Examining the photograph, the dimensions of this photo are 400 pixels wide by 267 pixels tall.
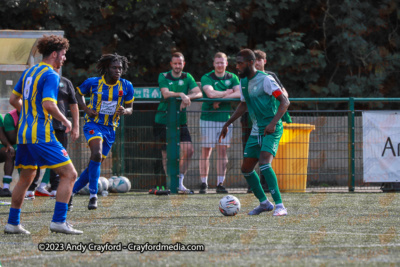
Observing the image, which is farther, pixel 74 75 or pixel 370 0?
pixel 370 0

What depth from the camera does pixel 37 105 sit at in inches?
268

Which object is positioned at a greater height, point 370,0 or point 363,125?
point 370,0

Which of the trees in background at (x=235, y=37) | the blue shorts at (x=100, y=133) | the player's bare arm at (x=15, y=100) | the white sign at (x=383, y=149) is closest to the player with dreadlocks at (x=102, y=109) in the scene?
the blue shorts at (x=100, y=133)

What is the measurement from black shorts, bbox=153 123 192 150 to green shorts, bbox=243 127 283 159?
386 cm

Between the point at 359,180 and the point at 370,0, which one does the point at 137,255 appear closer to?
the point at 359,180

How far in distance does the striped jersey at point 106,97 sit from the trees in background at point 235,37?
6915 millimetres

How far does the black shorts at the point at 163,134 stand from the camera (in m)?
12.7

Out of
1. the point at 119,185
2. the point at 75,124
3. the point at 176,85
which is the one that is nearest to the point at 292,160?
the point at 176,85

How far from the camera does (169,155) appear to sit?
12.6 m

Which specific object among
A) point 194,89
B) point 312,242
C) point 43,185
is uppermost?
point 194,89

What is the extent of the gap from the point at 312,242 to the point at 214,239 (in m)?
0.88

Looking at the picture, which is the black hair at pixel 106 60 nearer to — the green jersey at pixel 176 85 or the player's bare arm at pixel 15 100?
the green jersey at pixel 176 85

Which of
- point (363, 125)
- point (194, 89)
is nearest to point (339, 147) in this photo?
point (363, 125)

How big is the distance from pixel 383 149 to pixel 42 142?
24.8 ft
